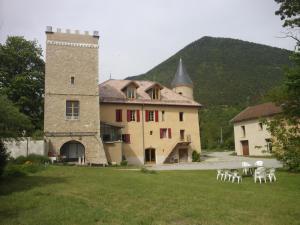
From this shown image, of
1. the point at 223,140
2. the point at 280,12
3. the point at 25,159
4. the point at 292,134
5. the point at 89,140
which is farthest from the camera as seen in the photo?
the point at 223,140

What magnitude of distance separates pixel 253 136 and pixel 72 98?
24002mm

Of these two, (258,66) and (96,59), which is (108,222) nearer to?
(96,59)

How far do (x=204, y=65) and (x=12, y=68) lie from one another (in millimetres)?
68961

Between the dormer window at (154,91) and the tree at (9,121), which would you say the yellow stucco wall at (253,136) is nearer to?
the dormer window at (154,91)

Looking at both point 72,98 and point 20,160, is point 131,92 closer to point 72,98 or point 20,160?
point 72,98

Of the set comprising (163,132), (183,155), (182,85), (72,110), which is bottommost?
(183,155)

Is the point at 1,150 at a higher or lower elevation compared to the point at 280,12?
lower

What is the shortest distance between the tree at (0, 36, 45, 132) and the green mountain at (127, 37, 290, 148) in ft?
112

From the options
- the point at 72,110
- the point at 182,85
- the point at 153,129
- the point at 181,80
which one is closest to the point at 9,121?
the point at 72,110

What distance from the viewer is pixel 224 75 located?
287 feet

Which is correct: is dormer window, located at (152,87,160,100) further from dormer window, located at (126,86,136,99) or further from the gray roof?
the gray roof

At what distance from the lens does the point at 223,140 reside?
5947cm

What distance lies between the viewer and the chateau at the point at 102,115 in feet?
93.6

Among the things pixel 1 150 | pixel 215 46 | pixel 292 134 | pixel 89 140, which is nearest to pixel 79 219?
pixel 1 150
